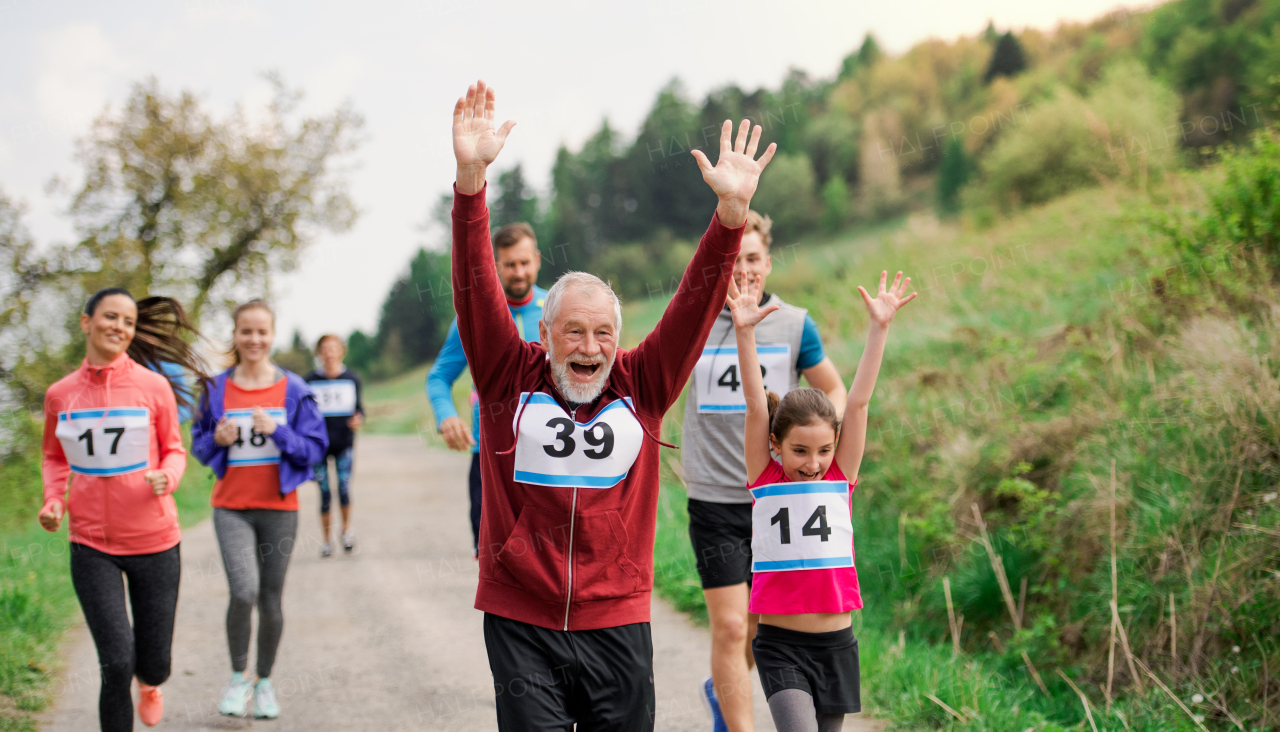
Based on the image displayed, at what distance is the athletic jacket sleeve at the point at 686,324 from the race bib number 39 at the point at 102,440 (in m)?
2.67

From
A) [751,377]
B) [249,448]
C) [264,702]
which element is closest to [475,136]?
[751,377]

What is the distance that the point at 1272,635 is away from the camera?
3938 mm

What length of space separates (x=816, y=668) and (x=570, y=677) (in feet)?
3.21

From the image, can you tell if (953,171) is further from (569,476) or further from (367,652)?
(569,476)

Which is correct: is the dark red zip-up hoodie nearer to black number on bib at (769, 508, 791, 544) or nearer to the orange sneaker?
black number on bib at (769, 508, 791, 544)

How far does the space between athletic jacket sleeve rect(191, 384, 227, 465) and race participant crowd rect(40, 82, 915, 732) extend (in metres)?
0.01

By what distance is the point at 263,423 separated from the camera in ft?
15.3

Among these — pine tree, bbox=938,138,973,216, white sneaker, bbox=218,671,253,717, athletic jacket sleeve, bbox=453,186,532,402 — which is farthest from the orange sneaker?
pine tree, bbox=938,138,973,216

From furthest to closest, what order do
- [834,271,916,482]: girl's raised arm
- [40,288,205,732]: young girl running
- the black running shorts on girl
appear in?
[40,288,205,732]: young girl running → [834,271,916,482]: girl's raised arm → the black running shorts on girl

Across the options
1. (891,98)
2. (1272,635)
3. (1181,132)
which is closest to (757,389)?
(1272,635)

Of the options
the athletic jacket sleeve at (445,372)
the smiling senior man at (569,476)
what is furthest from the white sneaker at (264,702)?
the smiling senior man at (569,476)

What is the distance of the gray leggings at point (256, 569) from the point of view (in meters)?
4.52

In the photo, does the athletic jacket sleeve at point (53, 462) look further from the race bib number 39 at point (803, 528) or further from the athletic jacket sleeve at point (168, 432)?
the race bib number 39 at point (803, 528)

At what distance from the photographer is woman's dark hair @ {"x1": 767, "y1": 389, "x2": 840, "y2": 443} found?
3098 mm
